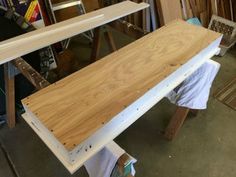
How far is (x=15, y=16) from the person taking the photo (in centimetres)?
175

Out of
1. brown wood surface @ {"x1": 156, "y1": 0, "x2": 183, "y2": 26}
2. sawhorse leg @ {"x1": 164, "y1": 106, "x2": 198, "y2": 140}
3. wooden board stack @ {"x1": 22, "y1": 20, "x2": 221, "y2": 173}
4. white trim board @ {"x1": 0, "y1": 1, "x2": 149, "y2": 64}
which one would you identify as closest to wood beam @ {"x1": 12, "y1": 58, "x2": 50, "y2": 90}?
white trim board @ {"x1": 0, "y1": 1, "x2": 149, "y2": 64}

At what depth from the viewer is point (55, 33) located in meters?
1.42

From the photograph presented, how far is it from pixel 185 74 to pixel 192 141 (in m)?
0.69

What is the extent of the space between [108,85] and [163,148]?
85cm

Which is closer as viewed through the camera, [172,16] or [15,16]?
[15,16]

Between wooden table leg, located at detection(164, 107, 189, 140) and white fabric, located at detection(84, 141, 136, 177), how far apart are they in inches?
28.6

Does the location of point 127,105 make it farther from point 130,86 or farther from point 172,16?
point 172,16

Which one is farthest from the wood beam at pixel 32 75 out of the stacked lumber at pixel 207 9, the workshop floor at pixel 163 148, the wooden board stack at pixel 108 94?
the stacked lumber at pixel 207 9

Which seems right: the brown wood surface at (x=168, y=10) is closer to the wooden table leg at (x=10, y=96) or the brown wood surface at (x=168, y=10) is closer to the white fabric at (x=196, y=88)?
the white fabric at (x=196, y=88)

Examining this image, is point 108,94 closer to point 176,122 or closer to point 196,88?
point 196,88

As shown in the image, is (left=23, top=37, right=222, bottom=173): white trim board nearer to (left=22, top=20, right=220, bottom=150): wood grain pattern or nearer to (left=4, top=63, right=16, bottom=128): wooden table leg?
(left=22, top=20, right=220, bottom=150): wood grain pattern

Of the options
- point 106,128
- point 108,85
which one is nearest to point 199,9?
point 108,85

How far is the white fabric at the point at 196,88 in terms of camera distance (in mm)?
1340

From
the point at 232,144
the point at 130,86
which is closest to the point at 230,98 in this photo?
the point at 232,144
